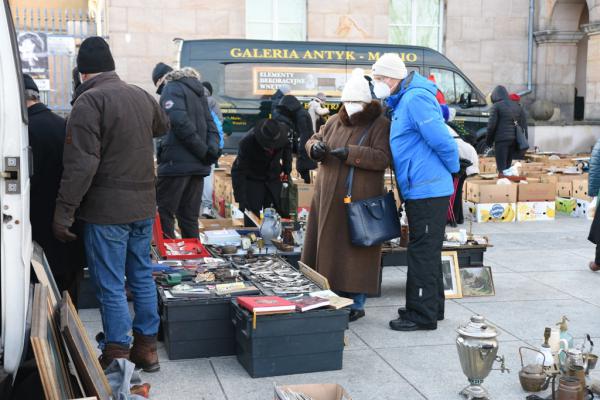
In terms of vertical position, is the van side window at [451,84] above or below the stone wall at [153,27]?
below

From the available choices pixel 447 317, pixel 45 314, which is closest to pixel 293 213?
pixel 447 317

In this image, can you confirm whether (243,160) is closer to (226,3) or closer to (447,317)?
(447,317)

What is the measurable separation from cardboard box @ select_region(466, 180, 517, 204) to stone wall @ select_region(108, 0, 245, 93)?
1004cm

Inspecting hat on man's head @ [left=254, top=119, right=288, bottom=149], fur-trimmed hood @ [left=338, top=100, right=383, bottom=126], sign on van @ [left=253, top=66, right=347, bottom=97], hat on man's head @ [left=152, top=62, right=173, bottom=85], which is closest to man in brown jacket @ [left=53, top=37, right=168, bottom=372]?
fur-trimmed hood @ [left=338, top=100, right=383, bottom=126]

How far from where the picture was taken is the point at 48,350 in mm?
3516

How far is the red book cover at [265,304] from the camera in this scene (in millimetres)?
4773

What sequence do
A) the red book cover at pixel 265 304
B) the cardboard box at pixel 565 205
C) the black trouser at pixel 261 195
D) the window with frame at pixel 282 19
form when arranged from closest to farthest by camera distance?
the red book cover at pixel 265 304 → the black trouser at pixel 261 195 → the cardboard box at pixel 565 205 → the window with frame at pixel 282 19

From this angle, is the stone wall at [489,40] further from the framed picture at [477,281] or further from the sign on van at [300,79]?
the framed picture at [477,281]

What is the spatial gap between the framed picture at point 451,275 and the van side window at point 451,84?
395 inches

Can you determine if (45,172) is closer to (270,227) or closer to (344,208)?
(344,208)

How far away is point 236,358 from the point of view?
521 centimetres

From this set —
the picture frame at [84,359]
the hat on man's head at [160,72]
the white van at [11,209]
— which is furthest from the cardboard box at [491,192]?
the white van at [11,209]

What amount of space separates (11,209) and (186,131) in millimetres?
3269

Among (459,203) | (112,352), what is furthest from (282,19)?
(112,352)
